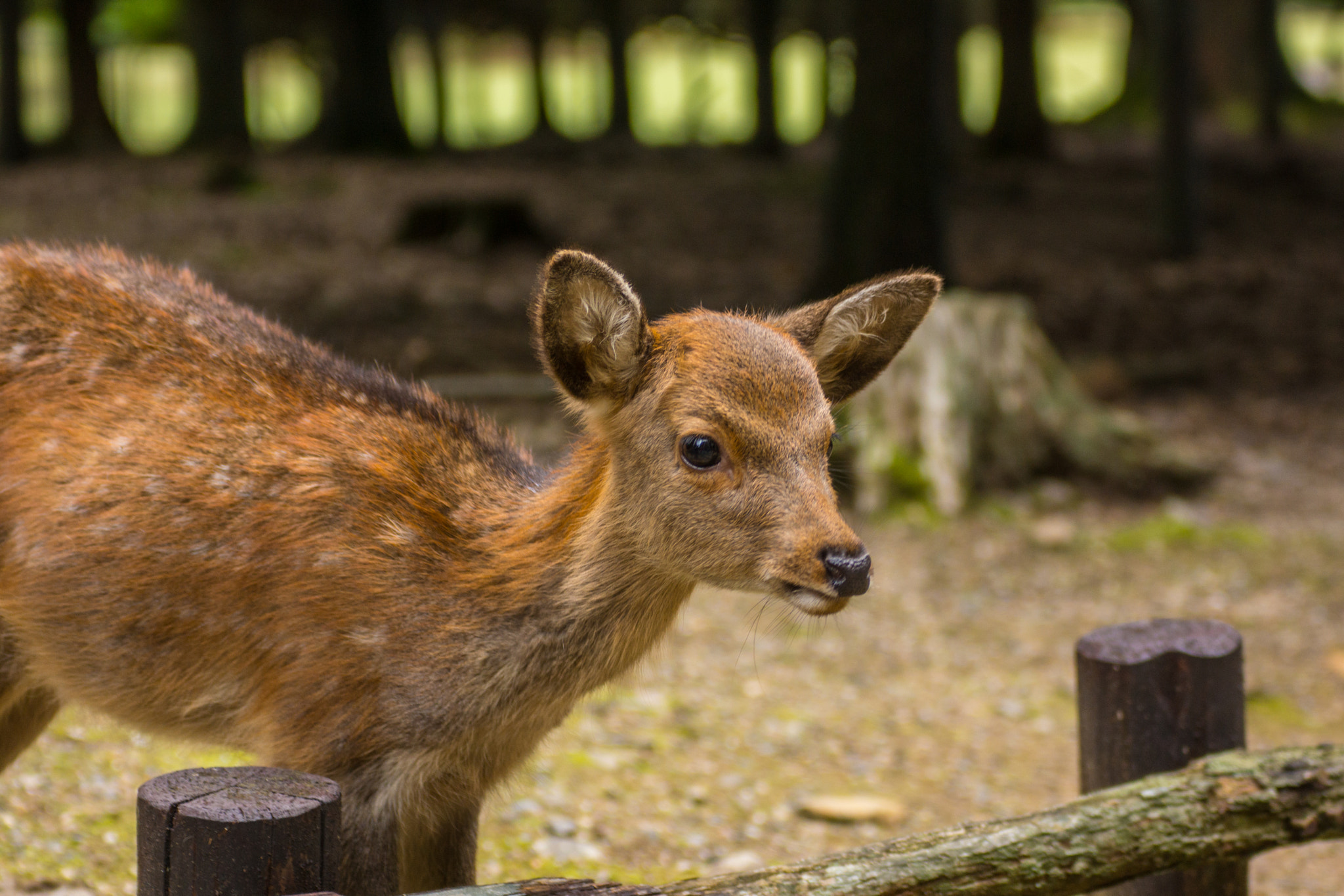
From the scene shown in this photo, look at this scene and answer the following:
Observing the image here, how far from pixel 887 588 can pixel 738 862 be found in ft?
9.85

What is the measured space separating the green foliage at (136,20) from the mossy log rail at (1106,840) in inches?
1328

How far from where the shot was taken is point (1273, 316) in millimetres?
13656

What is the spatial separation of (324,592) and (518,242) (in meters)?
12.9

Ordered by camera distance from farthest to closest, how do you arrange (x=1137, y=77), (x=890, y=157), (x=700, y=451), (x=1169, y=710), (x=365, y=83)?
(x=1137, y=77) < (x=365, y=83) < (x=890, y=157) < (x=1169, y=710) < (x=700, y=451)

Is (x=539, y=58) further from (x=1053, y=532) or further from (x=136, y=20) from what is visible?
(x=1053, y=532)

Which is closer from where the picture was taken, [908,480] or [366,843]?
[366,843]

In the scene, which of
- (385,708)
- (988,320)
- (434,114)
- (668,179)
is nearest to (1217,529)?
(988,320)

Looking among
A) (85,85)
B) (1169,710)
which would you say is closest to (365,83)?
(85,85)

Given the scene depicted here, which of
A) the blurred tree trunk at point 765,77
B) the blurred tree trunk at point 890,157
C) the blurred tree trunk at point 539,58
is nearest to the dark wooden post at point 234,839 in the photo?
the blurred tree trunk at point 890,157

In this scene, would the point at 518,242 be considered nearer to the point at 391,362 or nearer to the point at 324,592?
the point at 391,362

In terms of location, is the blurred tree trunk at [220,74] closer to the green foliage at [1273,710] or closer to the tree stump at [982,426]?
the tree stump at [982,426]

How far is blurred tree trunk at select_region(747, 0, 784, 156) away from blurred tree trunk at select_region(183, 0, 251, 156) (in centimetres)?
835

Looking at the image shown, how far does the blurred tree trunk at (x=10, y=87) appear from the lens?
72.1 ft

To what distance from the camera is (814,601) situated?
11.2 feet
